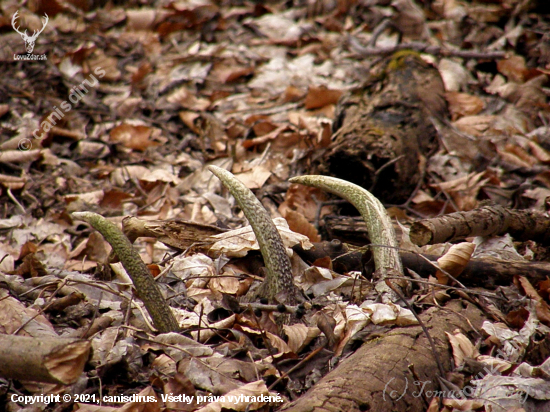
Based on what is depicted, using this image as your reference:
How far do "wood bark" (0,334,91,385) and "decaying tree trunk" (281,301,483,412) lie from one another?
626 mm

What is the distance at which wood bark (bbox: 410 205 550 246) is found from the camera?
80.6 inches

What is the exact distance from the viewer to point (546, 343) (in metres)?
1.83

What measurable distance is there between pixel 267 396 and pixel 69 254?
209 centimetres

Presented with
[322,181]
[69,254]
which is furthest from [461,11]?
[69,254]

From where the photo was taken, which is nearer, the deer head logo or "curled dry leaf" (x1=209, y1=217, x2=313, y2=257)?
"curled dry leaf" (x1=209, y1=217, x2=313, y2=257)

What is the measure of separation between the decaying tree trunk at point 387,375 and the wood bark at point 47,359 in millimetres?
626

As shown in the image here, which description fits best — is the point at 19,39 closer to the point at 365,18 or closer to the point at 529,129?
the point at 365,18

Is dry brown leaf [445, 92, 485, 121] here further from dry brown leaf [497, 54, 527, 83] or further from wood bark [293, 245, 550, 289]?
wood bark [293, 245, 550, 289]

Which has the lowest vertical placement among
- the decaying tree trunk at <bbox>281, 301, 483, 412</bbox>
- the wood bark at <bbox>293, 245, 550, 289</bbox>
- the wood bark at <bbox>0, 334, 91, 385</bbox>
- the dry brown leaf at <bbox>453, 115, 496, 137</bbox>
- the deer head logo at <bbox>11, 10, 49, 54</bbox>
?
the dry brown leaf at <bbox>453, 115, 496, 137</bbox>
